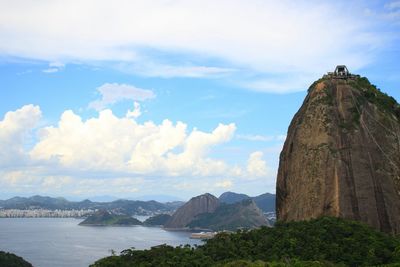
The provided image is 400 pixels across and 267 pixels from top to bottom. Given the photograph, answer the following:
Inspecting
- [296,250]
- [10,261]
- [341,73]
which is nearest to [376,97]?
[341,73]

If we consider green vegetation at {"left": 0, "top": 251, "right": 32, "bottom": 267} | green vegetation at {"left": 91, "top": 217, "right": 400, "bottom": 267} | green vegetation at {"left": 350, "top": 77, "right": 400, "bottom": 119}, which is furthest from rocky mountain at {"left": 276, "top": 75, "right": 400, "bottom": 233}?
green vegetation at {"left": 0, "top": 251, "right": 32, "bottom": 267}

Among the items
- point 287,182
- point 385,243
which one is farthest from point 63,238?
point 385,243

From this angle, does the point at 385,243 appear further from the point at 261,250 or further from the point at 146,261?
the point at 146,261

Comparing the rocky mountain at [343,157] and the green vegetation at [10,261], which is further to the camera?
the green vegetation at [10,261]

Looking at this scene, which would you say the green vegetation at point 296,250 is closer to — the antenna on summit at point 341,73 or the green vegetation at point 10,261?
the antenna on summit at point 341,73

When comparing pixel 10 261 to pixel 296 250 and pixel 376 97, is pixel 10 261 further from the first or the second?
pixel 376 97

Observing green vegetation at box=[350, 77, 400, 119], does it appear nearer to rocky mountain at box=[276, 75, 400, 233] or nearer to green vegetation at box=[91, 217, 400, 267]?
rocky mountain at box=[276, 75, 400, 233]

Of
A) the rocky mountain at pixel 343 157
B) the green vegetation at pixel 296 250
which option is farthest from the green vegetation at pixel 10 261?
the rocky mountain at pixel 343 157
